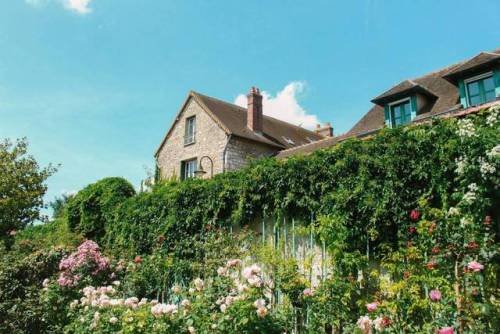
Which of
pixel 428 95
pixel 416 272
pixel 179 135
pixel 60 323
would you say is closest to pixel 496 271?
pixel 416 272

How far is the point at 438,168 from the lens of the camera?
15.6 ft

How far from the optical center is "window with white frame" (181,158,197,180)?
2036cm

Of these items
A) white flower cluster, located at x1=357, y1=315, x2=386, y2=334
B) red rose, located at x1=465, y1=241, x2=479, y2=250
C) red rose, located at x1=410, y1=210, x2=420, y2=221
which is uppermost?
red rose, located at x1=410, y1=210, x2=420, y2=221

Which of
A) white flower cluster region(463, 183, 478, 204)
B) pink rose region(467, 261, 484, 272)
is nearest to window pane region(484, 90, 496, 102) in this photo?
white flower cluster region(463, 183, 478, 204)

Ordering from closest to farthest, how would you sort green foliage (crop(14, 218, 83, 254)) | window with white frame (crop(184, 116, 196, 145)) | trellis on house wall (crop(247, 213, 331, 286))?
1. trellis on house wall (crop(247, 213, 331, 286))
2. green foliage (crop(14, 218, 83, 254))
3. window with white frame (crop(184, 116, 196, 145))

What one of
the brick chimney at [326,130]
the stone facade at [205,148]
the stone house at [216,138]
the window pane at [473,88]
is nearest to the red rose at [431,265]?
the window pane at [473,88]

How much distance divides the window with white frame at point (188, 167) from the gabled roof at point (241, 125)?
2.18 meters

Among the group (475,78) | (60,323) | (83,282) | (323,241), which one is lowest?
(60,323)

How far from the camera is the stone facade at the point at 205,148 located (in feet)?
61.2

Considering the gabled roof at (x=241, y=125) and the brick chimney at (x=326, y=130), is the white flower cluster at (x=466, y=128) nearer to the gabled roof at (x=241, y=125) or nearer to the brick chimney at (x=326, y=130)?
the gabled roof at (x=241, y=125)

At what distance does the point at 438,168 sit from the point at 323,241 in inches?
70.2

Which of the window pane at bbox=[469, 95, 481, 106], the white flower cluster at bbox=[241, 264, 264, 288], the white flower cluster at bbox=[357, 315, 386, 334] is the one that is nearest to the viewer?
the white flower cluster at bbox=[357, 315, 386, 334]

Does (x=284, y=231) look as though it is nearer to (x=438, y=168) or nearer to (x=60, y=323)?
(x=438, y=168)

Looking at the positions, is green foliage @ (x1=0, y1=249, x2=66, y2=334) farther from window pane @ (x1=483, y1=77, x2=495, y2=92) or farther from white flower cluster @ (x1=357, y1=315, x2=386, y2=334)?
window pane @ (x1=483, y1=77, x2=495, y2=92)
